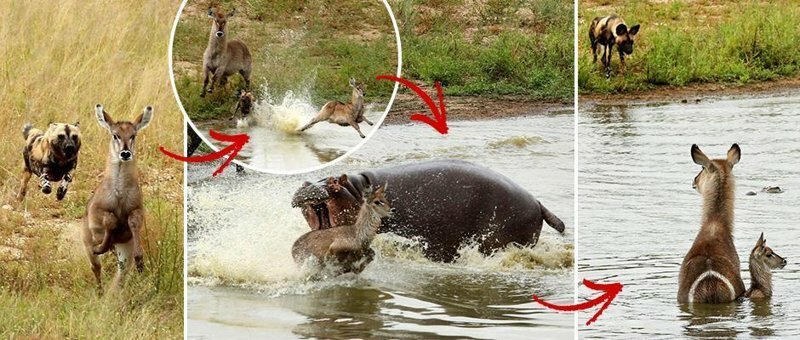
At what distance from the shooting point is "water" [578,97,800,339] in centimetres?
660

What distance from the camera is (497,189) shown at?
281 inches

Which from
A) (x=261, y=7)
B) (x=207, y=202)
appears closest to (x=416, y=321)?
(x=207, y=202)

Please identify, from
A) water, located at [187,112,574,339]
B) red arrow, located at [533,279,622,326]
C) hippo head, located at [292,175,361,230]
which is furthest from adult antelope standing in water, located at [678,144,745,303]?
hippo head, located at [292,175,361,230]

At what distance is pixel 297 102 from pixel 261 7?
71cm

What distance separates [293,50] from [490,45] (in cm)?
187

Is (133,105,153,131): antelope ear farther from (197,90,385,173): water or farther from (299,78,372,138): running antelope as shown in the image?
(299,78,372,138): running antelope

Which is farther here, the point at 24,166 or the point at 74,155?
the point at 24,166

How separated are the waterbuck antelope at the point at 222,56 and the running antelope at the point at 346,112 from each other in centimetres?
31

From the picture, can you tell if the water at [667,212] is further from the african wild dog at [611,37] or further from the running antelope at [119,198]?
the running antelope at [119,198]

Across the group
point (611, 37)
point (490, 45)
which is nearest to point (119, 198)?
point (490, 45)

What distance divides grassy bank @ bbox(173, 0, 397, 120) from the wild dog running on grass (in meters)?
0.48

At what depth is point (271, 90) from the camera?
6.70 m

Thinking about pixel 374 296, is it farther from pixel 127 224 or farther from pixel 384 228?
pixel 127 224

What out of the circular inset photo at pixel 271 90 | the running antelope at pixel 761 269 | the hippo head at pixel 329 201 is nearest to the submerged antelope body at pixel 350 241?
the hippo head at pixel 329 201
